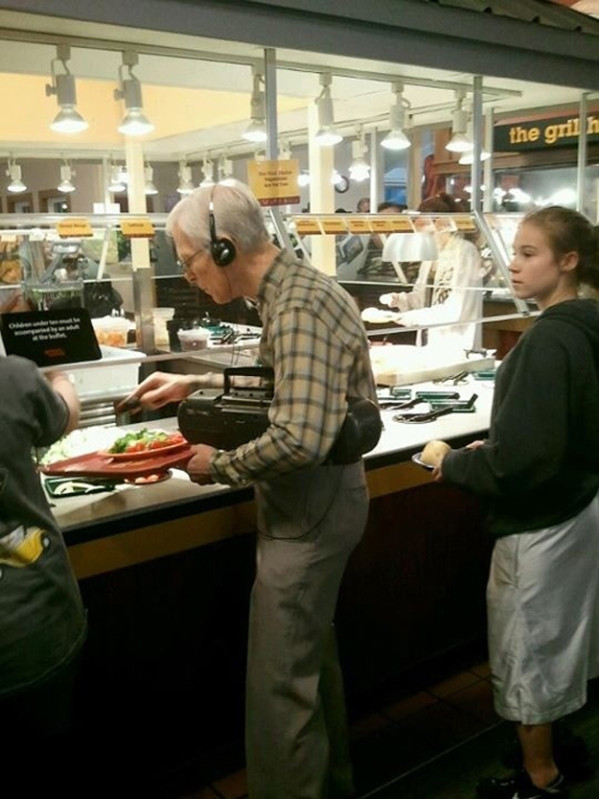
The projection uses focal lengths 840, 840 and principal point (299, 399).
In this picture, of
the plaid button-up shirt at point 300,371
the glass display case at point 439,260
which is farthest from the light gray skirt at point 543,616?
the glass display case at point 439,260

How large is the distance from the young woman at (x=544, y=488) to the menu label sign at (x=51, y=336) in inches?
44.6

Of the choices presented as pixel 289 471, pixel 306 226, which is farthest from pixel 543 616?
pixel 306 226

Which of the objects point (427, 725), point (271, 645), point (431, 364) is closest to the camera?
point (271, 645)

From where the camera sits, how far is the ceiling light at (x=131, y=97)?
10.2 ft

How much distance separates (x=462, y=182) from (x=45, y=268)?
7724mm

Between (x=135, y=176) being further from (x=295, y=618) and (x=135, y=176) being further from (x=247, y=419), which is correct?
(x=295, y=618)

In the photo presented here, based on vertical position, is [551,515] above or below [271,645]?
above

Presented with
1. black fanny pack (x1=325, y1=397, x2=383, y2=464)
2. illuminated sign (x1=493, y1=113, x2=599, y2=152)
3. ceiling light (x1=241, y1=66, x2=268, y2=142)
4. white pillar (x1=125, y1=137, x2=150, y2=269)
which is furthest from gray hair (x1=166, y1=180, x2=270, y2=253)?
white pillar (x1=125, y1=137, x2=150, y2=269)

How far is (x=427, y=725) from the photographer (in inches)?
113

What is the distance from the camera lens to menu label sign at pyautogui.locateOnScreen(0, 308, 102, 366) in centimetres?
242

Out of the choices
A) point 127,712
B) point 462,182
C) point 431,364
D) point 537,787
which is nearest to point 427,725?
point 537,787

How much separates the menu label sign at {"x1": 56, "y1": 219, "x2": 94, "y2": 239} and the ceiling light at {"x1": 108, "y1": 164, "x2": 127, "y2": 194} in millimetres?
6668

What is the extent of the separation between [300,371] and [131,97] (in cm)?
188

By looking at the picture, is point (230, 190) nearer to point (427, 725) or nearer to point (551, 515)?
point (551, 515)
